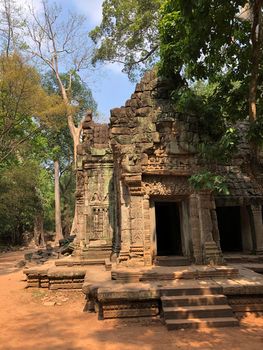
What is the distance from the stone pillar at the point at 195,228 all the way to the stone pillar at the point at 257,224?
409 centimetres

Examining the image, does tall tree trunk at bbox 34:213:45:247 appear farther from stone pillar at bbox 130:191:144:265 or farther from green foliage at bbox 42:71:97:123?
stone pillar at bbox 130:191:144:265

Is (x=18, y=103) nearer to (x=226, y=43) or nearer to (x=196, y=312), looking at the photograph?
(x=226, y=43)

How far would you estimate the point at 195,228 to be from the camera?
26.7ft

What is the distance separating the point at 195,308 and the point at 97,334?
173cm

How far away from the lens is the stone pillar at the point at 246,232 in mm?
11680

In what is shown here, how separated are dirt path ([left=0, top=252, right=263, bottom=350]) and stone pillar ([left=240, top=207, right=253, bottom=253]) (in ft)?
19.3

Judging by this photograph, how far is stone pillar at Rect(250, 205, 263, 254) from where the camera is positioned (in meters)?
11.2

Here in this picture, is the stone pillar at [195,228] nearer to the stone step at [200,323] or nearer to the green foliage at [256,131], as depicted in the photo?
the stone step at [200,323]

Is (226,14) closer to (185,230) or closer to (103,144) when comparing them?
(185,230)

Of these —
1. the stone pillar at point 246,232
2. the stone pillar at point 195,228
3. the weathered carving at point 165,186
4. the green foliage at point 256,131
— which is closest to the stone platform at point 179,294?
the stone pillar at point 195,228

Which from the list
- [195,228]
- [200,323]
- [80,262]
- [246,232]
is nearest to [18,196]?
[80,262]

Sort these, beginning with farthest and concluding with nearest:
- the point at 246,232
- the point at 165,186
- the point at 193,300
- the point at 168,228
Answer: the point at 168,228
the point at 246,232
the point at 165,186
the point at 193,300

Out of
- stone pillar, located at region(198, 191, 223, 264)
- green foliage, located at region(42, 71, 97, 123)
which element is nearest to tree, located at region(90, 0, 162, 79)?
green foliage, located at region(42, 71, 97, 123)

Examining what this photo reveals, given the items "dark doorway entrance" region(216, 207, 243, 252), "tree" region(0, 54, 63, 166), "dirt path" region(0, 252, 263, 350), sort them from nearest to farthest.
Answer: "dirt path" region(0, 252, 263, 350) < "dark doorway entrance" region(216, 207, 243, 252) < "tree" region(0, 54, 63, 166)
